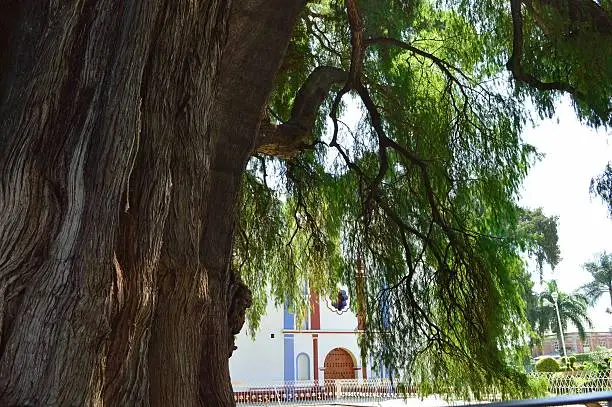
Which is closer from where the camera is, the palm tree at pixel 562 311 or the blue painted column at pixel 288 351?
the blue painted column at pixel 288 351

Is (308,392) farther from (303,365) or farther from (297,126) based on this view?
(297,126)

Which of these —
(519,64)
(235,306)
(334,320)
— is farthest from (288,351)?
(235,306)

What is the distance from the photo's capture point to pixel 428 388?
5234 millimetres

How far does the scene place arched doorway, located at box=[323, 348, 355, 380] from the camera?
21297mm

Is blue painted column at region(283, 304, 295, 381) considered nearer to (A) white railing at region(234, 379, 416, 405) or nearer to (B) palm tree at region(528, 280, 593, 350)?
(A) white railing at region(234, 379, 416, 405)

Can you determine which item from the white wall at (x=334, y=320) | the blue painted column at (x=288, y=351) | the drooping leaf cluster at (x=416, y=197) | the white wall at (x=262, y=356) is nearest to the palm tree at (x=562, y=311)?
the white wall at (x=334, y=320)

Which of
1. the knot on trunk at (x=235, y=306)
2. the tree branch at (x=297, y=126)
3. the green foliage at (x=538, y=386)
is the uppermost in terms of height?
the tree branch at (x=297, y=126)

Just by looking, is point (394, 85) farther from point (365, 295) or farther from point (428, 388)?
point (428, 388)

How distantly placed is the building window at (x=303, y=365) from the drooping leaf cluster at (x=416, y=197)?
1457cm

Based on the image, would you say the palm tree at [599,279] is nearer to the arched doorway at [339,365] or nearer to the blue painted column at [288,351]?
the arched doorway at [339,365]

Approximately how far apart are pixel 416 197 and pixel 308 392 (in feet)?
43.6

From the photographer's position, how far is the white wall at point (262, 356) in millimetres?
19531

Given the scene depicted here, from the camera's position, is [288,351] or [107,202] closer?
[107,202]

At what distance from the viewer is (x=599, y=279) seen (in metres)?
40.8
